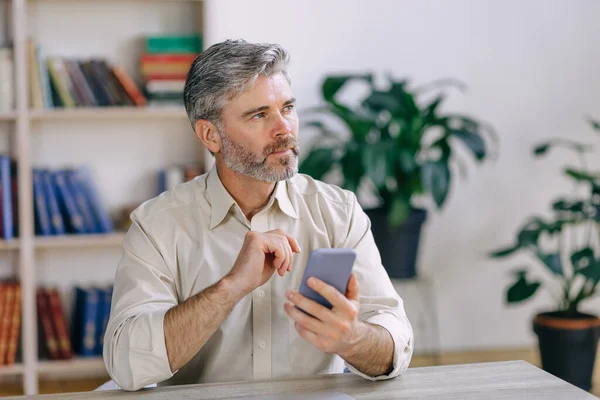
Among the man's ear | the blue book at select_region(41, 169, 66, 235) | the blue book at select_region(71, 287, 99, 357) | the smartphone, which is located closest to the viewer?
the smartphone

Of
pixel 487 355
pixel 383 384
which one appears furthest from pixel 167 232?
pixel 487 355

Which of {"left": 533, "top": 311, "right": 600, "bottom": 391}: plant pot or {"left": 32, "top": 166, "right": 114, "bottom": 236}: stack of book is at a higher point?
{"left": 32, "top": 166, "right": 114, "bottom": 236}: stack of book

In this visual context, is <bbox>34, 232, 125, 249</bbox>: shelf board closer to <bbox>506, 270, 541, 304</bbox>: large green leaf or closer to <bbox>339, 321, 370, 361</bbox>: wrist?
<bbox>506, 270, 541, 304</bbox>: large green leaf

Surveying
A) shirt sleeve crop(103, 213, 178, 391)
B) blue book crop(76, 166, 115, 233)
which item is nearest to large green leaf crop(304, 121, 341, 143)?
blue book crop(76, 166, 115, 233)

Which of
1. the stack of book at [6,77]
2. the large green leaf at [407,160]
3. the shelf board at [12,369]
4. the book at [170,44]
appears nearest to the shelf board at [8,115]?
the stack of book at [6,77]

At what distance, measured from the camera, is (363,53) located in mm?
3852

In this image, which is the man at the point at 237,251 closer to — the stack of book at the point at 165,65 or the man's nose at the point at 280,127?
the man's nose at the point at 280,127

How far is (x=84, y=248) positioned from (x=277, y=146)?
83.9 inches

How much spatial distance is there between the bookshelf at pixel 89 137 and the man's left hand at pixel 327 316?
2.16m

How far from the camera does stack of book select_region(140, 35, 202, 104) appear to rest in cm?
351

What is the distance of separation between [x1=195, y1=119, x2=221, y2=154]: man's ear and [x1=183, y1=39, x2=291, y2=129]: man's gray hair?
7 cm

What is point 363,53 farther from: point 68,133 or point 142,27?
point 68,133

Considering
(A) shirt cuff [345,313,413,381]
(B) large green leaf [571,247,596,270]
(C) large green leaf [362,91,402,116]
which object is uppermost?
(C) large green leaf [362,91,402,116]

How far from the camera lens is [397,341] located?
160cm
